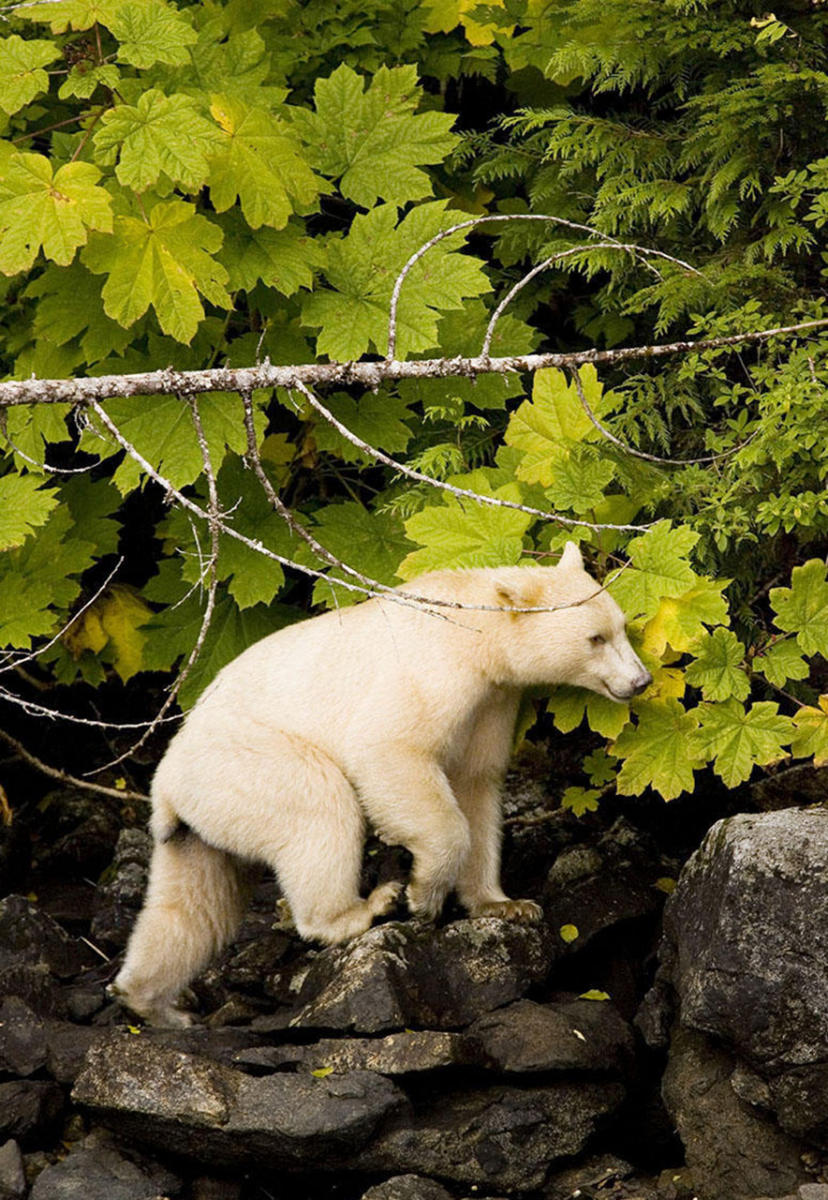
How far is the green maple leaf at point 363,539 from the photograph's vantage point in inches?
226

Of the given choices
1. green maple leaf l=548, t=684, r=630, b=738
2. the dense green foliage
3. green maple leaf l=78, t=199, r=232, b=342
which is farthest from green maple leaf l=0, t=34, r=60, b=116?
green maple leaf l=548, t=684, r=630, b=738

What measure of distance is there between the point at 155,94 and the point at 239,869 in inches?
119

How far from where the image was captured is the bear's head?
4629 millimetres

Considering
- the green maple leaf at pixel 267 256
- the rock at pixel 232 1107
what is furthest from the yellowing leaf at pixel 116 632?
the rock at pixel 232 1107

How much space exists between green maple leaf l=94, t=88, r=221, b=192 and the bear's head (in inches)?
76.3

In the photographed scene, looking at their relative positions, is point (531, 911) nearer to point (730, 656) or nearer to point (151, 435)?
point (730, 656)

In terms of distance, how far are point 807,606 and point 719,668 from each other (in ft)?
1.27

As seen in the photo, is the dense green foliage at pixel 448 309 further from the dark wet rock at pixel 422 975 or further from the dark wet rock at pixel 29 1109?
the dark wet rock at pixel 29 1109

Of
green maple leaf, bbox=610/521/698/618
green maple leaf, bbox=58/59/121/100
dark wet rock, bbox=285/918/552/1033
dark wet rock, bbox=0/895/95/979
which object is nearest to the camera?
dark wet rock, bbox=285/918/552/1033

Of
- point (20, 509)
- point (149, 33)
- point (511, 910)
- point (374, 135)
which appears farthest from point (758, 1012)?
point (149, 33)

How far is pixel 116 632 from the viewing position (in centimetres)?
657

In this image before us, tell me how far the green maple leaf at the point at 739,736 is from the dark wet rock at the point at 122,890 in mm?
2848

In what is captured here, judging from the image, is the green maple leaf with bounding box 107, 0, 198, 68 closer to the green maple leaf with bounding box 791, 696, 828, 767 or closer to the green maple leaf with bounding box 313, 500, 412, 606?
the green maple leaf with bounding box 313, 500, 412, 606

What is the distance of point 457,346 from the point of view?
605cm
